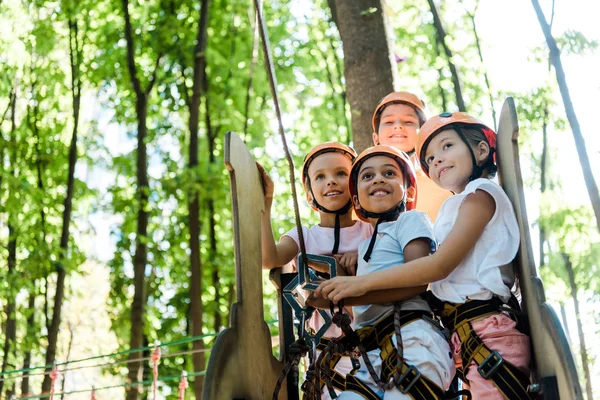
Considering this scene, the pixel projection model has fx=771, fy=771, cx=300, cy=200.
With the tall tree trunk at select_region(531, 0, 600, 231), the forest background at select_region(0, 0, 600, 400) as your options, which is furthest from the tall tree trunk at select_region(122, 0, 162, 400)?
the tall tree trunk at select_region(531, 0, 600, 231)

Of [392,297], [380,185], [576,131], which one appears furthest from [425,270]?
[576,131]

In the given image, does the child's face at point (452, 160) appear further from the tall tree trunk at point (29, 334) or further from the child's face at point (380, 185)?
the tall tree trunk at point (29, 334)

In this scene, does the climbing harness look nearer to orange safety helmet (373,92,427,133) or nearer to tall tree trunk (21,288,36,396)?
orange safety helmet (373,92,427,133)

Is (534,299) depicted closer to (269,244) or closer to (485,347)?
(485,347)

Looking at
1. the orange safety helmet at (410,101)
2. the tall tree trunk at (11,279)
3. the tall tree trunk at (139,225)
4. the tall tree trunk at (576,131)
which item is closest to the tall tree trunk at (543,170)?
the tall tree trunk at (576,131)

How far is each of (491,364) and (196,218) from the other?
9.20 meters

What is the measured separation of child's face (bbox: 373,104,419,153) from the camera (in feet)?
11.8

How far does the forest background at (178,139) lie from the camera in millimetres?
11922

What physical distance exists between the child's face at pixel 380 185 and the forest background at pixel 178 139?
8.17 metres

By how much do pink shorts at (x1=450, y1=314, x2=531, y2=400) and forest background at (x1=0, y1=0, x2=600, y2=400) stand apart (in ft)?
27.9

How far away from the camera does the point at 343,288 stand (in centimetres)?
233

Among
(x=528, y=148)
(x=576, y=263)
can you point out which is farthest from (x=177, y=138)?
(x=576, y=263)

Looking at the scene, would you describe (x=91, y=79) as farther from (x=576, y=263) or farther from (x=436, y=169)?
(x=436, y=169)

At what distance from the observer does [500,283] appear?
2.38 meters
